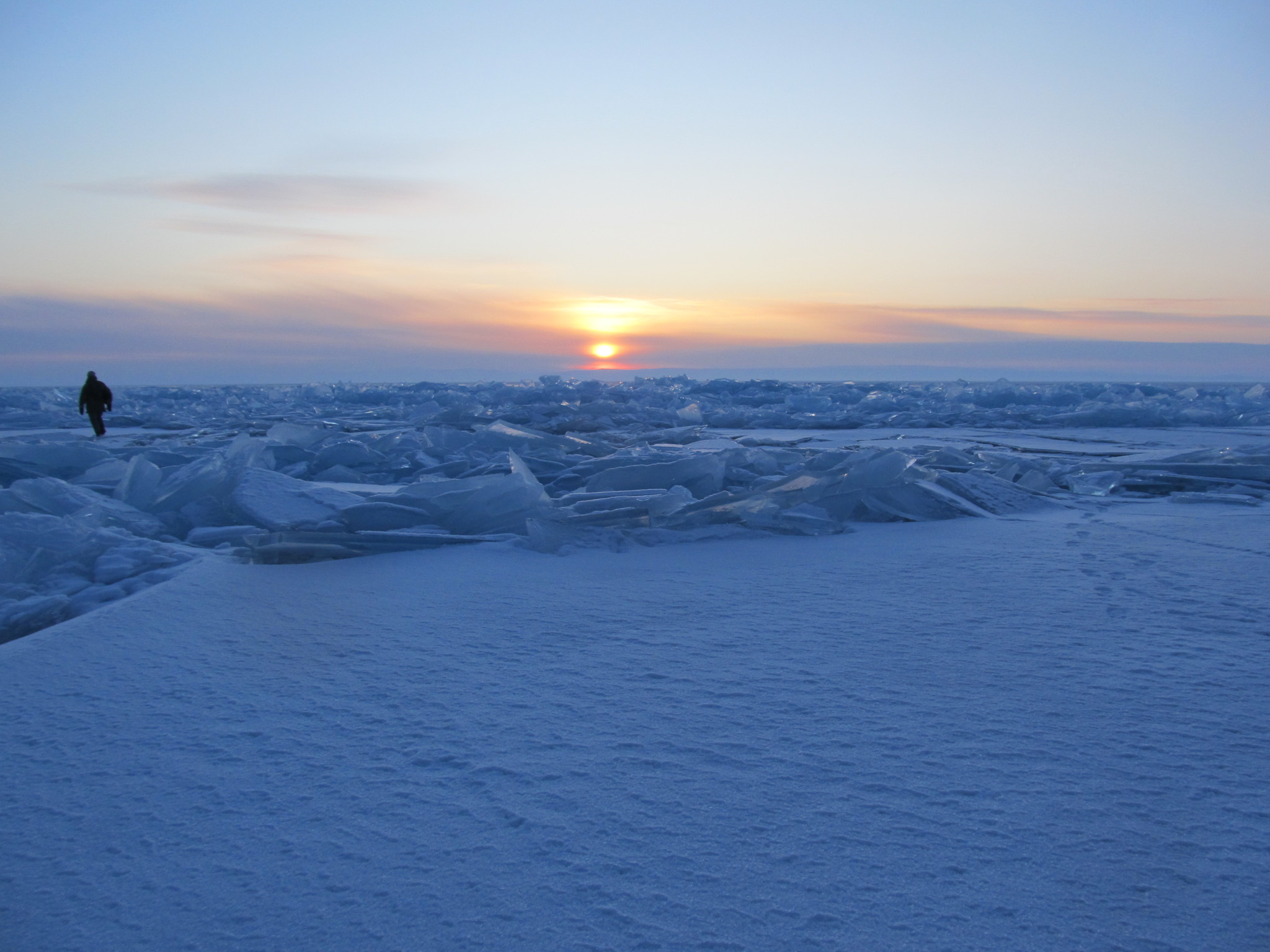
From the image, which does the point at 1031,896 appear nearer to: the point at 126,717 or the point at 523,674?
the point at 523,674

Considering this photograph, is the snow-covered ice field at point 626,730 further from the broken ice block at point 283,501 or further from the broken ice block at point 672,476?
the broken ice block at point 672,476

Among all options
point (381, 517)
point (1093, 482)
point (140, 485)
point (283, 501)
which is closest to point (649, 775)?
point (381, 517)

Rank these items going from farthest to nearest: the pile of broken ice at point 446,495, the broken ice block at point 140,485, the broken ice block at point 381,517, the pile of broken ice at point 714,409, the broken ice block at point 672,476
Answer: the pile of broken ice at point 714,409 < the broken ice block at point 672,476 < the broken ice block at point 140,485 < the broken ice block at point 381,517 < the pile of broken ice at point 446,495

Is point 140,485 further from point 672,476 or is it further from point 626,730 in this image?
point 626,730

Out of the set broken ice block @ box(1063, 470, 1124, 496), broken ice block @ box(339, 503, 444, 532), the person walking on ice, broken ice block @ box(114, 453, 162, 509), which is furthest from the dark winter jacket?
broken ice block @ box(1063, 470, 1124, 496)

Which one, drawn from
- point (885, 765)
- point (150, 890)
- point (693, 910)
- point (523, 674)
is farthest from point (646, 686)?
point (150, 890)

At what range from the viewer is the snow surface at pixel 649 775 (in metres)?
0.77

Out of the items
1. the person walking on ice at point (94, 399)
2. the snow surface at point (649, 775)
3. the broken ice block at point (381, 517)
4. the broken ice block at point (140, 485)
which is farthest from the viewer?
the person walking on ice at point (94, 399)

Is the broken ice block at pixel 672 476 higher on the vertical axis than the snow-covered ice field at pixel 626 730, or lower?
higher

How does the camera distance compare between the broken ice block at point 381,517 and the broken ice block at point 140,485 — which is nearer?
the broken ice block at point 381,517

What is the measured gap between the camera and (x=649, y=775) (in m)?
1.03

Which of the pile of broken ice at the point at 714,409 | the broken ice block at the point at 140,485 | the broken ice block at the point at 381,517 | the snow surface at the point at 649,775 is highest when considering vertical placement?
the pile of broken ice at the point at 714,409

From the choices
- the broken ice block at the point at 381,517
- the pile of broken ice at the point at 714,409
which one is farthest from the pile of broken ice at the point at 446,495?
the pile of broken ice at the point at 714,409

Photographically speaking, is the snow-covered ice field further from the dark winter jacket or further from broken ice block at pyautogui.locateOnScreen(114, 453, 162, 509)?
the dark winter jacket
